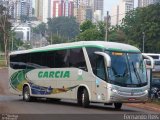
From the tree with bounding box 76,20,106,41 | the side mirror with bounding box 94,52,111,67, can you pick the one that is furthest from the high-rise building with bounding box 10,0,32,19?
the side mirror with bounding box 94,52,111,67

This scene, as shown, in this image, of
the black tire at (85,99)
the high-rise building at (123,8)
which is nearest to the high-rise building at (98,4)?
the high-rise building at (123,8)

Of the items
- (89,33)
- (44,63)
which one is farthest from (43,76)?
(89,33)

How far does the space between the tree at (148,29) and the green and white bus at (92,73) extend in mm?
71950

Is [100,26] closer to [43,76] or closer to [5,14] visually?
[5,14]

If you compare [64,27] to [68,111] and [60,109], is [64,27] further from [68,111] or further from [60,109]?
[68,111]

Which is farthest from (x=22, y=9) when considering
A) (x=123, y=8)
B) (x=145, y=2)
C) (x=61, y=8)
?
(x=145, y=2)

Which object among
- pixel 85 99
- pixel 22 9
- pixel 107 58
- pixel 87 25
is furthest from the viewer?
pixel 22 9

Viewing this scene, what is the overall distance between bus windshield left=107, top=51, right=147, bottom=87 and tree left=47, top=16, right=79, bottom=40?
108030 mm

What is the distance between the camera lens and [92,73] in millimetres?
21578

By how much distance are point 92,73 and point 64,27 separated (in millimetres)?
124525

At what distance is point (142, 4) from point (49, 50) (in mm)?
86203

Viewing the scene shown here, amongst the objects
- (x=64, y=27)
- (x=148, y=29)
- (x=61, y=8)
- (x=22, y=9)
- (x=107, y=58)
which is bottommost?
(x=64, y=27)

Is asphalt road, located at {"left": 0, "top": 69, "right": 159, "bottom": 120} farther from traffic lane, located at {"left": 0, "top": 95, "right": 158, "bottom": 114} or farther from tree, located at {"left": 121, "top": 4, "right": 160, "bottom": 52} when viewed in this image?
tree, located at {"left": 121, "top": 4, "right": 160, "bottom": 52}

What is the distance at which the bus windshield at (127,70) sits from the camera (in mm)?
20844
